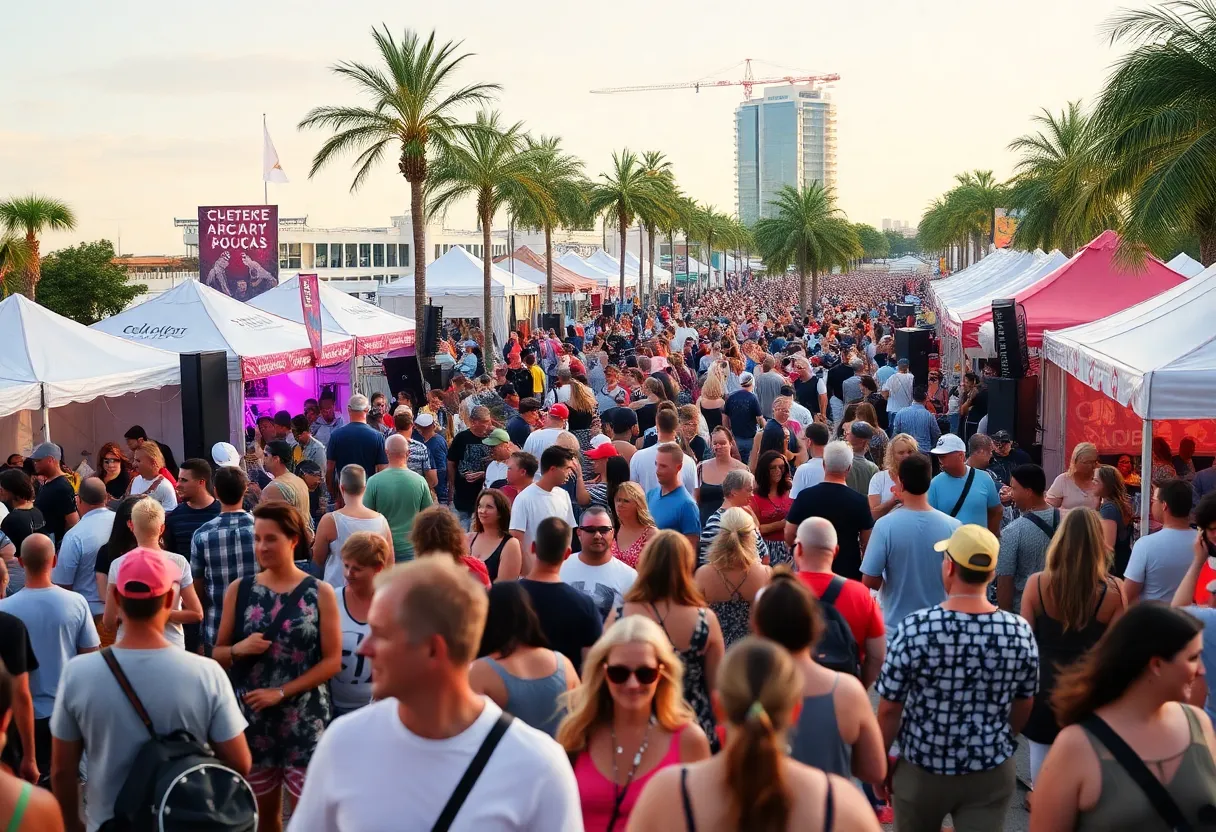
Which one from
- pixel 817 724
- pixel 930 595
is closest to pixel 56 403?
pixel 930 595

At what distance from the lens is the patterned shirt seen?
4.16 metres

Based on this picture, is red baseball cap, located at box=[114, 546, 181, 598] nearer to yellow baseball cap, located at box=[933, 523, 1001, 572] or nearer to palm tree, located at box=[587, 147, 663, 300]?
yellow baseball cap, located at box=[933, 523, 1001, 572]

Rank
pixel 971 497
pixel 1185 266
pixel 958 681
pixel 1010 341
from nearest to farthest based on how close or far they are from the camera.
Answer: pixel 958 681
pixel 971 497
pixel 1010 341
pixel 1185 266

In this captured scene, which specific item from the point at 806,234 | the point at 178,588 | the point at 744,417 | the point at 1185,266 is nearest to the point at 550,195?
the point at 806,234

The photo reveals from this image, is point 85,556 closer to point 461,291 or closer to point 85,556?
point 85,556

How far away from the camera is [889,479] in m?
8.33

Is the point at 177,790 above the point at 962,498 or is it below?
below

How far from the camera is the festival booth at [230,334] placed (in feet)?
51.2

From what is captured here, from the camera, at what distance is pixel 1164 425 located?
44.0 ft

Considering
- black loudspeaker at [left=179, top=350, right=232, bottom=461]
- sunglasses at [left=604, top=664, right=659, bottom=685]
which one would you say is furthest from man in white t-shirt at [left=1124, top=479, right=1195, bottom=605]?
black loudspeaker at [left=179, top=350, right=232, bottom=461]

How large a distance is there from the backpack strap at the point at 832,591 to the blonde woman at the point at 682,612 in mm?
521

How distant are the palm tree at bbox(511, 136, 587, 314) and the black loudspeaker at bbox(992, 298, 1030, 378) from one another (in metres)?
25.9

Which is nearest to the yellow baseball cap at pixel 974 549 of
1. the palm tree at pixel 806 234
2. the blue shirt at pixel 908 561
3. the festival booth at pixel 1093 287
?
the blue shirt at pixel 908 561

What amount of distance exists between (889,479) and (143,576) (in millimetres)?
5533
